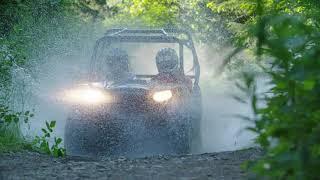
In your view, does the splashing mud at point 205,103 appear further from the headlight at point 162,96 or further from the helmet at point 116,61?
the headlight at point 162,96

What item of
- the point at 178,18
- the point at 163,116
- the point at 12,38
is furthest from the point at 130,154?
the point at 178,18

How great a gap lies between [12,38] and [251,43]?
562cm

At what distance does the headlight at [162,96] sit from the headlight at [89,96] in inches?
25.2

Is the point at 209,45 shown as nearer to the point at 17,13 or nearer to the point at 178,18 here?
the point at 178,18

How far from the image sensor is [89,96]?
922cm

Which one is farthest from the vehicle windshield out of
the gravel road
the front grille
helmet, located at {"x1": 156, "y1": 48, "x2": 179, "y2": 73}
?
the gravel road

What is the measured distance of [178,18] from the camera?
26.7 m

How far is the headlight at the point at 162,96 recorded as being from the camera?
9118 millimetres

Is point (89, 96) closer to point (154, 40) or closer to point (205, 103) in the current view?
point (154, 40)

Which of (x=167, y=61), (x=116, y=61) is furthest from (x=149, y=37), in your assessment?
(x=116, y=61)

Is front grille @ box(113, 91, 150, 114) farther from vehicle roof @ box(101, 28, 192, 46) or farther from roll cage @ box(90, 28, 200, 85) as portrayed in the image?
vehicle roof @ box(101, 28, 192, 46)

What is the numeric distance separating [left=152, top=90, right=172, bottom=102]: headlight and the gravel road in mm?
1416

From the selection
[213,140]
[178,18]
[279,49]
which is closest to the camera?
[279,49]

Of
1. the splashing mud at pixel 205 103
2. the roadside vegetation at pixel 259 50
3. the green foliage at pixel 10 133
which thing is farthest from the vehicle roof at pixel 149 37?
the green foliage at pixel 10 133
